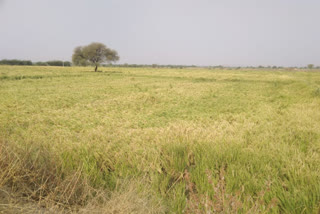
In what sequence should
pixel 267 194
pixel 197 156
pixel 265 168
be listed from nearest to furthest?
1. pixel 267 194
2. pixel 265 168
3. pixel 197 156

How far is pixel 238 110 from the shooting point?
9.39 metres

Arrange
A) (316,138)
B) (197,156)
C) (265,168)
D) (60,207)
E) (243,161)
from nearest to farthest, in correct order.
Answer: (60,207), (265,168), (243,161), (197,156), (316,138)

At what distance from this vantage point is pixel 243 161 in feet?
9.21

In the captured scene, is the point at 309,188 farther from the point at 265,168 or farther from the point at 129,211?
the point at 129,211

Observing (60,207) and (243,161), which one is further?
(243,161)

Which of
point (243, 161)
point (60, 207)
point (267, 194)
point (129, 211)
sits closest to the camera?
point (129, 211)

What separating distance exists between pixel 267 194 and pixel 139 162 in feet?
5.61

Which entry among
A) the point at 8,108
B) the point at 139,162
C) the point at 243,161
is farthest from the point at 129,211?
the point at 8,108

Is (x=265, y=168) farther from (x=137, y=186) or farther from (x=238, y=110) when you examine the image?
(x=238, y=110)

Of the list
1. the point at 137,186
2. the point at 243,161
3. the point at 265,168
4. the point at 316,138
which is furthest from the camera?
the point at 316,138

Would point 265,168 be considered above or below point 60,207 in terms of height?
above

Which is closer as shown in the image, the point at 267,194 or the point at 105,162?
the point at 267,194

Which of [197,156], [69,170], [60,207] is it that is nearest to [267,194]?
[197,156]

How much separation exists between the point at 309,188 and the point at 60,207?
265cm
